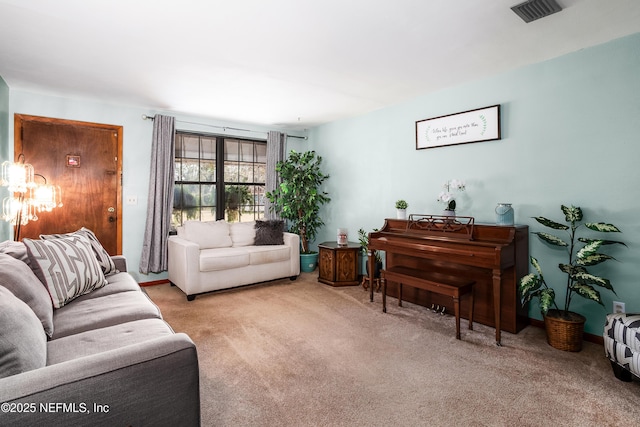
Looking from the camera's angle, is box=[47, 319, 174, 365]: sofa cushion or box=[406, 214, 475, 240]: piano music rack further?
box=[406, 214, 475, 240]: piano music rack

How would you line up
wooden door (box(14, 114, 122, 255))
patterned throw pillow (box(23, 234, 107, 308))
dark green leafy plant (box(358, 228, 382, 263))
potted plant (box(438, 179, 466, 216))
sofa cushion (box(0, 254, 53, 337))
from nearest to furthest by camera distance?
sofa cushion (box(0, 254, 53, 337))
patterned throw pillow (box(23, 234, 107, 308))
potted plant (box(438, 179, 466, 216))
wooden door (box(14, 114, 122, 255))
dark green leafy plant (box(358, 228, 382, 263))

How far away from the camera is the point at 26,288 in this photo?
5.21ft

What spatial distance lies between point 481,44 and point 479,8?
1.78 ft

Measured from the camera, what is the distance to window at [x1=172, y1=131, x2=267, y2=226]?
184 inches

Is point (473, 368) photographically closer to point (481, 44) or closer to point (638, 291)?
point (638, 291)

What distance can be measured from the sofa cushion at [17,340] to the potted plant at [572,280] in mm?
2924

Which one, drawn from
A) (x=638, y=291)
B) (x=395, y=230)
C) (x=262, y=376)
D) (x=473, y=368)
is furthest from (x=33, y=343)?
(x=638, y=291)

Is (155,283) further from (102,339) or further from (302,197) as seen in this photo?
(102,339)

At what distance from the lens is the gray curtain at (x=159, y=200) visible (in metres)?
4.23

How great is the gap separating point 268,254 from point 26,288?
2.76m

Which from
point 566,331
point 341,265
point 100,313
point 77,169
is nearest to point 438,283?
point 566,331

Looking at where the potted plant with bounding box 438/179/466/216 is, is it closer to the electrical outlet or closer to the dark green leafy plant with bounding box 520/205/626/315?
the dark green leafy plant with bounding box 520/205/626/315

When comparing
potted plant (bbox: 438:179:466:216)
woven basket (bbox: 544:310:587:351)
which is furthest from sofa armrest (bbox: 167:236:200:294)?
woven basket (bbox: 544:310:587:351)

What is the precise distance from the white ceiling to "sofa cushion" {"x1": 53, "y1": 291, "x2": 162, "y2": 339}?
1831 mm
